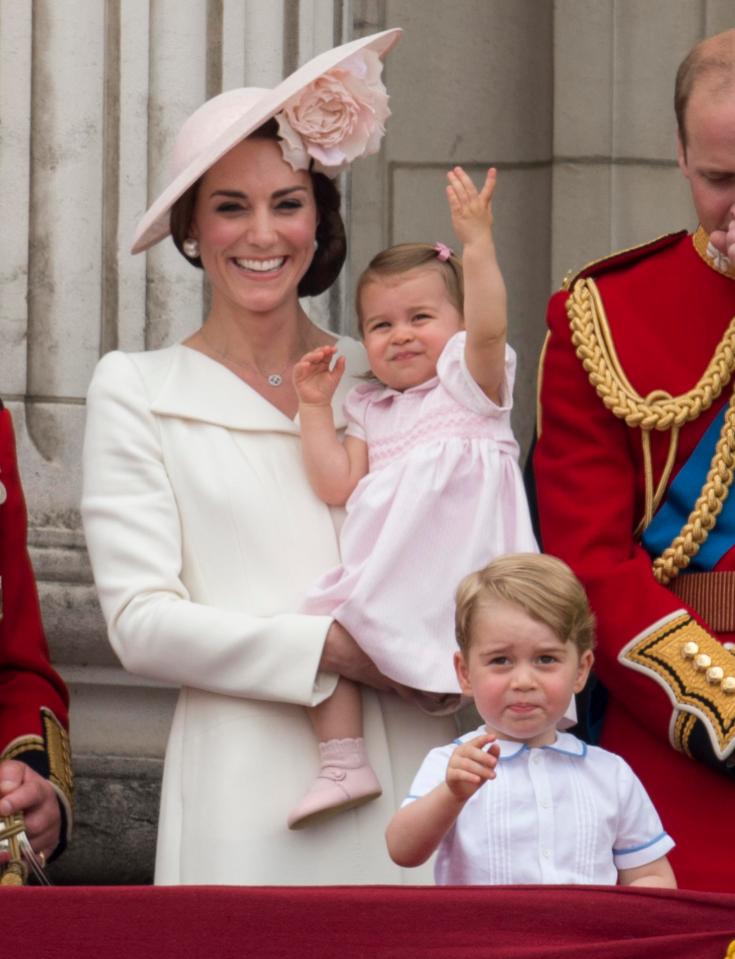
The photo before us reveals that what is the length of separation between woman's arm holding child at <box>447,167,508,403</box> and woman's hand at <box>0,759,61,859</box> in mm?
823

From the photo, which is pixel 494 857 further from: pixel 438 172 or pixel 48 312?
pixel 438 172

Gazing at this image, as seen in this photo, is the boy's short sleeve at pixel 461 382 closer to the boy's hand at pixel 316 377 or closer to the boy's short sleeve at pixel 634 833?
the boy's hand at pixel 316 377

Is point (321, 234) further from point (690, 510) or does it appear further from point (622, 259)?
point (690, 510)

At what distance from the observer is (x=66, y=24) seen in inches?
171

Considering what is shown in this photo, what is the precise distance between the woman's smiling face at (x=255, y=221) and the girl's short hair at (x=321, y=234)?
50 millimetres

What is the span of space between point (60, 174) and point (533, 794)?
1.81 meters

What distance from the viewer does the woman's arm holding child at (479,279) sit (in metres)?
3.40

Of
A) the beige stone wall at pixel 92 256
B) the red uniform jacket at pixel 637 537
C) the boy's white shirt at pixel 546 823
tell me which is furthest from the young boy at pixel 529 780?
the beige stone wall at pixel 92 256

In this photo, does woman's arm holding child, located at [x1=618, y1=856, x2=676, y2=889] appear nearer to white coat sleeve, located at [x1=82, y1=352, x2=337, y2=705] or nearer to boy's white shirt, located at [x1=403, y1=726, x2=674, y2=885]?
boy's white shirt, located at [x1=403, y1=726, x2=674, y2=885]

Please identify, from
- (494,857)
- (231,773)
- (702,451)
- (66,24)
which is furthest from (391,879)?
(66,24)

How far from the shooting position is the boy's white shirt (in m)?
2.95

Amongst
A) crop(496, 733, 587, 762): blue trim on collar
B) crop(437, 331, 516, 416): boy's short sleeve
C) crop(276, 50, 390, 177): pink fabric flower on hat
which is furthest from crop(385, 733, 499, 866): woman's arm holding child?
crop(276, 50, 390, 177): pink fabric flower on hat

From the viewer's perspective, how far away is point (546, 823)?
2.95 metres

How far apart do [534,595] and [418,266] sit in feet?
2.40
